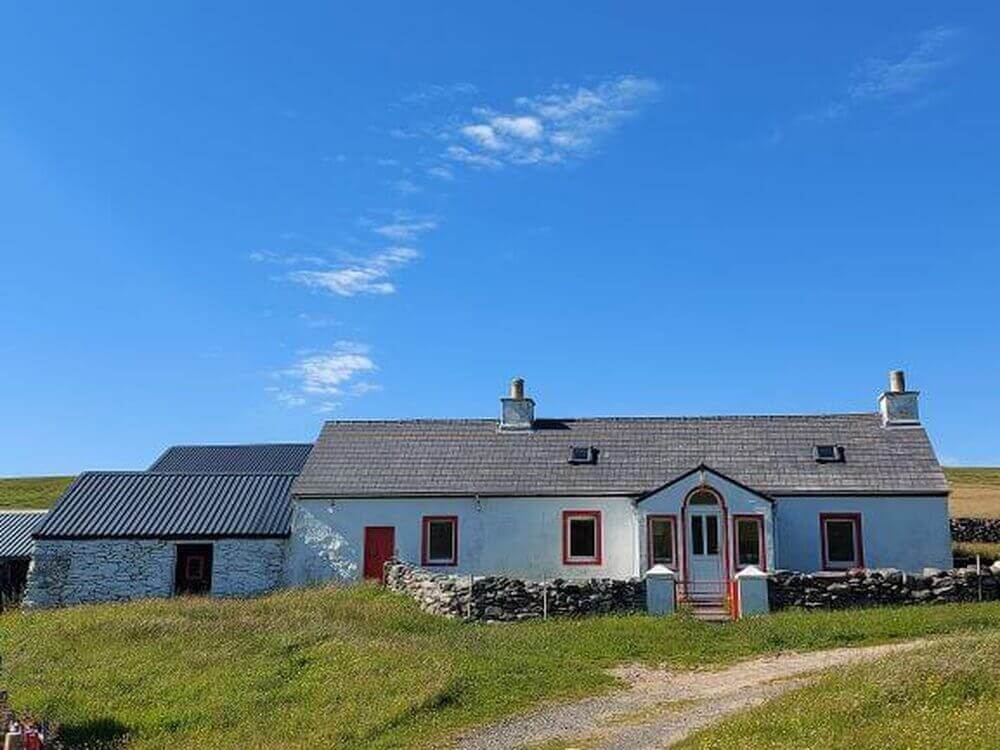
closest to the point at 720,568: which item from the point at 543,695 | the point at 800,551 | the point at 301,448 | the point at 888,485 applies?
the point at 800,551

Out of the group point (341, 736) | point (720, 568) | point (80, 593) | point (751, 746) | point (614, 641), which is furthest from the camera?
point (80, 593)

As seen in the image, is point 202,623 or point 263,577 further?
point 263,577

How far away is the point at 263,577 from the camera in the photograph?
3034 centimetres

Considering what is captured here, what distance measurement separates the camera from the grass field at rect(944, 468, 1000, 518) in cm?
4934

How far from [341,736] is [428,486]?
1682cm

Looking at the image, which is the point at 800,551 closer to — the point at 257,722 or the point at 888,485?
the point at 888,485

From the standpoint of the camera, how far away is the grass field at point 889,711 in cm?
1134

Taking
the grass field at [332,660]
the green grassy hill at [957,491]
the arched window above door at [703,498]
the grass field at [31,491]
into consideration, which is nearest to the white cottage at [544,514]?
the arched window above door at [703,498]

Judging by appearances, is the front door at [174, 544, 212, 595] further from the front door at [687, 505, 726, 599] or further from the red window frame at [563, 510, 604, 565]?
the front door at [687, 505, 726, 599]

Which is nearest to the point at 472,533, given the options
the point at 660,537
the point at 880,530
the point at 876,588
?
the point at 660,537

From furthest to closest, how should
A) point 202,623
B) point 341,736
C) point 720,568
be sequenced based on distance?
point 720,568, point 202,623, point 341,736

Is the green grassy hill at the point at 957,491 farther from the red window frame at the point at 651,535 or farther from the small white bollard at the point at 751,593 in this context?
A: the small white bollard at the point at 751,593

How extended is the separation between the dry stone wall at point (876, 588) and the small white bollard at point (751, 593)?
1.64 feet

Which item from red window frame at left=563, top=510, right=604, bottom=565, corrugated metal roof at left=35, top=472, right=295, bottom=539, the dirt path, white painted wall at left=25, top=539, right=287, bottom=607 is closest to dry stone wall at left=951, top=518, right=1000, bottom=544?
red window frame at left=563, top=510, right=604, bottom=565
